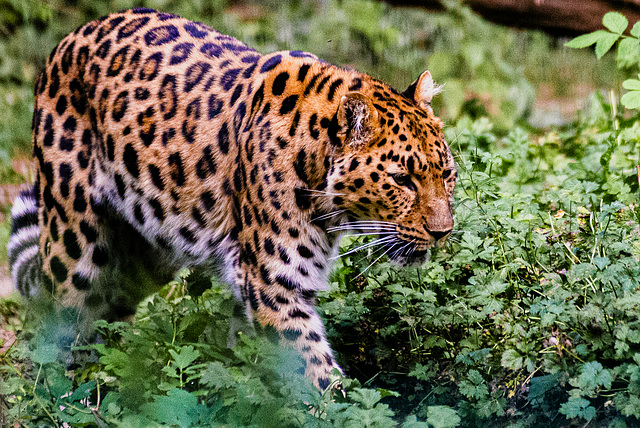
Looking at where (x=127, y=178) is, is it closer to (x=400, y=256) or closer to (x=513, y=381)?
(x=400, y=256)

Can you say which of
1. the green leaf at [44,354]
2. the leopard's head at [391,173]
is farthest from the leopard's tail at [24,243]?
the leopard's head at [391,173]

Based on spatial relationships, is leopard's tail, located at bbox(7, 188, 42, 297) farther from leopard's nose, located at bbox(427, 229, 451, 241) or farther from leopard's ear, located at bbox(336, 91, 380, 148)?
leopard's nose, located at bbox(427, 229, 451, 241)

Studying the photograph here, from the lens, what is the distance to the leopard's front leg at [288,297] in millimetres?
4250

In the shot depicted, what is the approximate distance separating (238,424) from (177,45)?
8.87 feet

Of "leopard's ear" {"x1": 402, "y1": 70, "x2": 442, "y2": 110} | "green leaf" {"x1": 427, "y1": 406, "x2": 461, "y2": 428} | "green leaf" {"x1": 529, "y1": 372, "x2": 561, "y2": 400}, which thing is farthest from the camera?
"leopard's ear" {"x1": 402, "y1": 70, "x2": 442, "y2": 110}

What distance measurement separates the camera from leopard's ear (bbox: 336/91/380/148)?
4.15 meters

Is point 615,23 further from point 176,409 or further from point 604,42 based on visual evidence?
point 176,409

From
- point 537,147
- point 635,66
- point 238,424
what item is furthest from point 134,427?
point 635,66

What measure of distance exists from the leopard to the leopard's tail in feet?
0.05

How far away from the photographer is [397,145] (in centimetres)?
426

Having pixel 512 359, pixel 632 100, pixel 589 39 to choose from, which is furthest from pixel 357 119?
pixel 589 39

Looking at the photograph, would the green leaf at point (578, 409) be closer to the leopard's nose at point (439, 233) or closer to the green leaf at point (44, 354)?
the leopard's nose at point (439, 233)

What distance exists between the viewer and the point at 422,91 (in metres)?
4.72

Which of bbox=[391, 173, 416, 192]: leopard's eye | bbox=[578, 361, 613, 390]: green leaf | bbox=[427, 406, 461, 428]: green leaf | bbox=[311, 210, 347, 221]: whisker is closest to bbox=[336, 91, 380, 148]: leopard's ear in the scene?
bbox=[391, 173, 416, 192]: leopard's eye
